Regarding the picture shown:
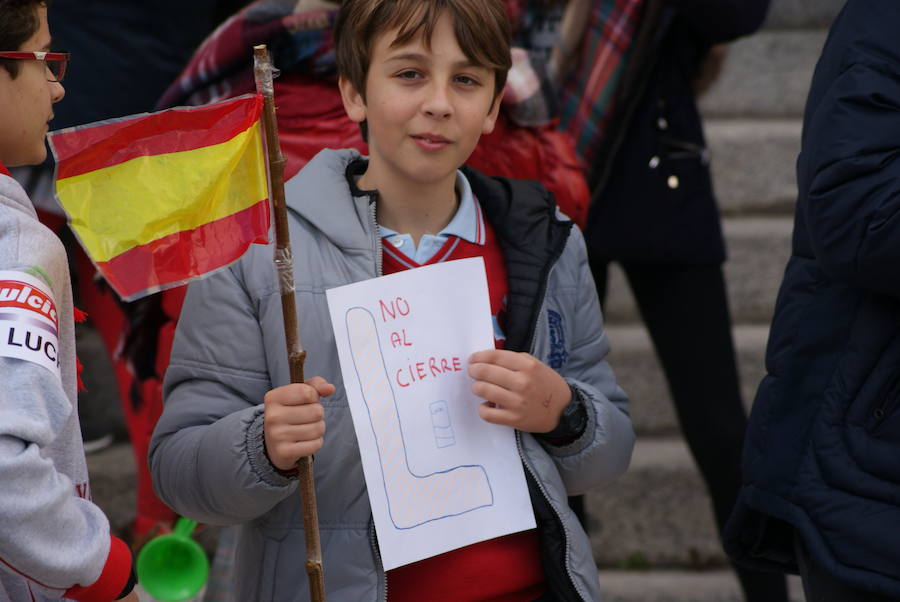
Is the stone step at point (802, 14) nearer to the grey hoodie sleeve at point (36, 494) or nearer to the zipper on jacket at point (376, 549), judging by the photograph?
the zipper on jacket at point (376, 549)

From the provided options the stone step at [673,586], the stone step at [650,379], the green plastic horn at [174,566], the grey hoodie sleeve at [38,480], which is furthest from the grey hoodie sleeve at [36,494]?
the stone step at [650,379]

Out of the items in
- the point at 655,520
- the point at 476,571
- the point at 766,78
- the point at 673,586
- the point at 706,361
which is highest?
the point at 766,78

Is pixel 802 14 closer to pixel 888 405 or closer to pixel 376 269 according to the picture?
A: pixel 888 405

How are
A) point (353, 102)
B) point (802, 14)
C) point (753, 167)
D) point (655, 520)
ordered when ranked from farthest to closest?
1. point (802, 14)
2. point (753, 167)
3. point (655, 520)
4. point (353, 102)

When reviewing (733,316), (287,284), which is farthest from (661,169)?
(287,284)

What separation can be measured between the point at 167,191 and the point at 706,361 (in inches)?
76.3

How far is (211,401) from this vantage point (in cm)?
192

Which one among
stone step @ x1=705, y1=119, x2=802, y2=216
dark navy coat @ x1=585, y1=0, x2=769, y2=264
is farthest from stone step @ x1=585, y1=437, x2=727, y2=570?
stone step @ x1=705, y1=119, x2=802, y2=216

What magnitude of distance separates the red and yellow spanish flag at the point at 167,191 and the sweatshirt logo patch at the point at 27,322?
13 centimetres

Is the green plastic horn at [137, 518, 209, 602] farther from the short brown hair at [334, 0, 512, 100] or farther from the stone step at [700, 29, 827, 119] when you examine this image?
the stone step at [700, 29, 827, 119]

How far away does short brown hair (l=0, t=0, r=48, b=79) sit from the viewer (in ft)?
5.43

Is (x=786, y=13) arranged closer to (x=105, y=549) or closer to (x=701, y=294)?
(x=701, y=294)

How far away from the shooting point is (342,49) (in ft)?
7.07

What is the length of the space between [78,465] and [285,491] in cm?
30
